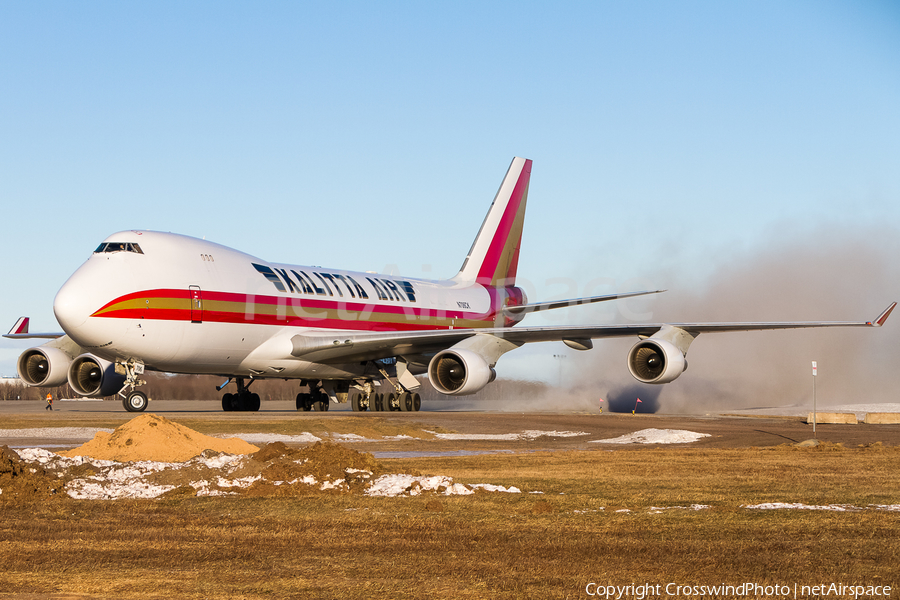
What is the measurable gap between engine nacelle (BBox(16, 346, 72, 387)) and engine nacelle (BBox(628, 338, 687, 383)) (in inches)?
713

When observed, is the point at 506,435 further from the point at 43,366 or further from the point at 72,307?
the point at 43,366

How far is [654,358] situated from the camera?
2964cm

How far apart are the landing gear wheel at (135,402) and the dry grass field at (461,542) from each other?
53.3ft

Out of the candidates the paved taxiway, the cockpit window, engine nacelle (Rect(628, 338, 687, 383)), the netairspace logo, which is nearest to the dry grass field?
the netairspace logo

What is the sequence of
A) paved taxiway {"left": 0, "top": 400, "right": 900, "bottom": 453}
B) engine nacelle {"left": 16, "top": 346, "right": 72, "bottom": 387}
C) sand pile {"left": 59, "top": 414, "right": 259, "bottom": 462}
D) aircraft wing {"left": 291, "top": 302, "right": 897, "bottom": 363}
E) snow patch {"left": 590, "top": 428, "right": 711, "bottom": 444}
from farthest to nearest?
engine nacelle {"left": 16, "top": 346, "right": 72, "bottom": 387} → aircraft wing {"left": 291, "top": 302, "right": 897, "bottom": 363} → snow patch {"left": 590, "top": 428, "right": 711, "bottom": 444} → paved taxiway {"left": 0, "top": 400, "right": 900, "bottom": 453} → sand pile {"left": 59, "top": 414, "right": 259, "bottom": 462}

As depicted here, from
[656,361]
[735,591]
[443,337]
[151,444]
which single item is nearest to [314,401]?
[443,337]

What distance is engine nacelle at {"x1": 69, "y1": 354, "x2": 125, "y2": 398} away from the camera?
31.3 metres

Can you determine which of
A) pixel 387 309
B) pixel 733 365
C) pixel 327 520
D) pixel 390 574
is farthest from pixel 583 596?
pixel 733 365

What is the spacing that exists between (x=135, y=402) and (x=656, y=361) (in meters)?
15.5

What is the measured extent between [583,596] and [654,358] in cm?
2396

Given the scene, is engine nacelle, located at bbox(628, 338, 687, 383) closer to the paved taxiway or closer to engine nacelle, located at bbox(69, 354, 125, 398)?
the paved taxiway

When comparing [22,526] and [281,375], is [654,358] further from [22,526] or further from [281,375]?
[22,526]

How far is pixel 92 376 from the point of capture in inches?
1244

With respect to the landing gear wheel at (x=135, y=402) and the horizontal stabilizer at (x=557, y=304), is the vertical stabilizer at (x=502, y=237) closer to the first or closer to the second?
the horizontal stabilizer at (x=557, y=304)
